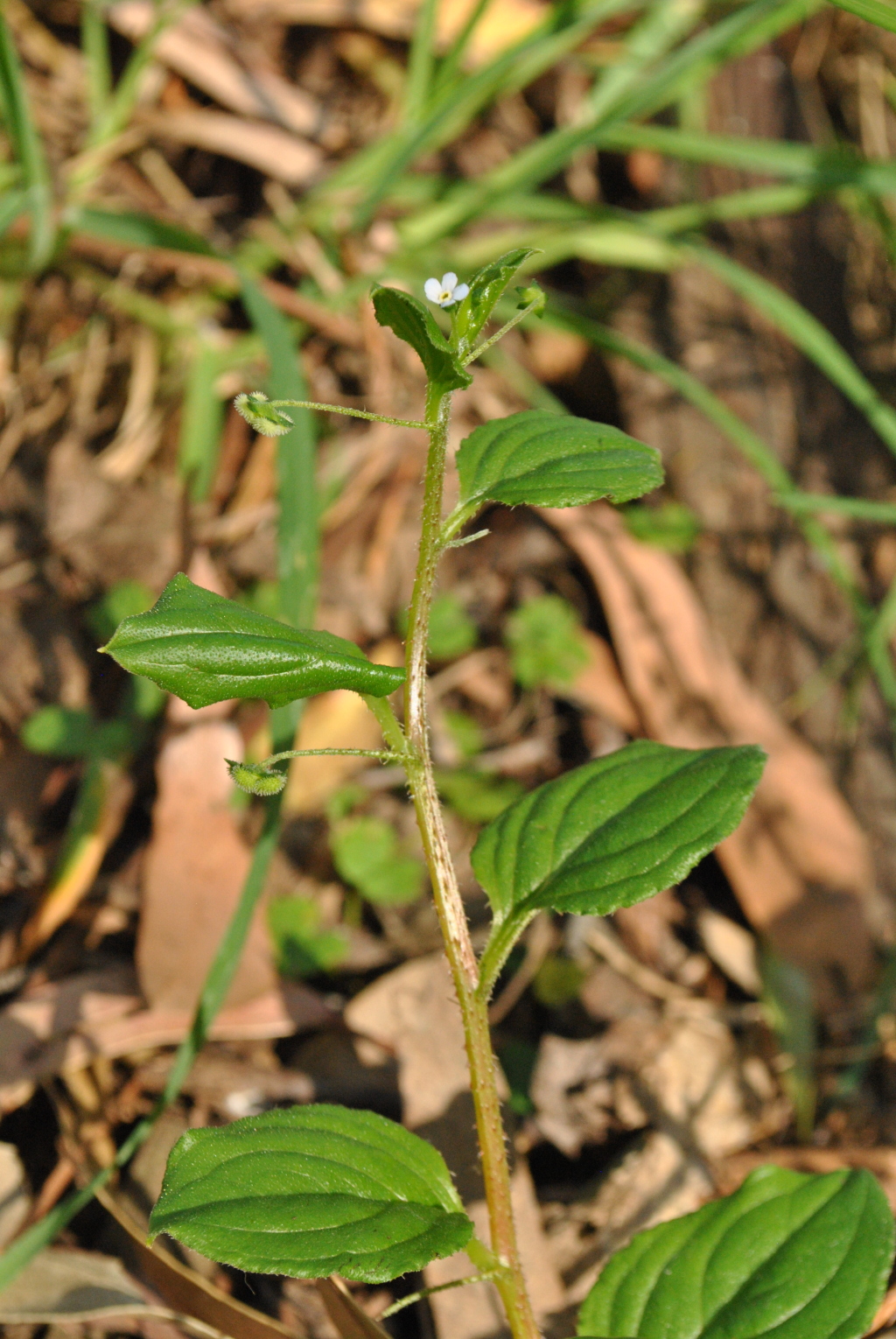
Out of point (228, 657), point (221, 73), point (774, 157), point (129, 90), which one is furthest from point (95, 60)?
point (228, 657)

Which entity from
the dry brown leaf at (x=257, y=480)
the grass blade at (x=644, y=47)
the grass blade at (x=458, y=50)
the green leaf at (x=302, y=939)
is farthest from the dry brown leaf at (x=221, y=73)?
the green leaf at (x=302, y=939)

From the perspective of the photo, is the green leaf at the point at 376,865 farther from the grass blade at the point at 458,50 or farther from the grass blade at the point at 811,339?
the grass blade at the point at 458,50

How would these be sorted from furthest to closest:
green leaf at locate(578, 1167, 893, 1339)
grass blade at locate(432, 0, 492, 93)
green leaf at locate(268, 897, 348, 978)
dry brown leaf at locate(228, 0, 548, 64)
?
dry brown leaf at locate(228, 0, 548, 64) → grass blade at locate(432, 0, 492, 93) → green leaf at locate(268, 897, 348, 978) → green leaf at locate(578, 1167, 893, 1339)

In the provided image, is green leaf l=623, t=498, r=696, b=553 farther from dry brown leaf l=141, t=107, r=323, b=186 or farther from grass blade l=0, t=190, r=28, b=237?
grass blade l=0, t=190, r=28, b=237

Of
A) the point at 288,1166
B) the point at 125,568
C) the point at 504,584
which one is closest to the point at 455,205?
the point at 504,584

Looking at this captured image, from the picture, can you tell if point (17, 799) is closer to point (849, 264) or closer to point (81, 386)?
point (81, 386)

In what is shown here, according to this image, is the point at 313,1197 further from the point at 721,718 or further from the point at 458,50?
the point at 458,50

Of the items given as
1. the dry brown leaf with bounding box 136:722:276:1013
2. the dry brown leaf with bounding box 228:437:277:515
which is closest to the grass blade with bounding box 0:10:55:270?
the dry brown leaf with bounding box 228:437:277:515
